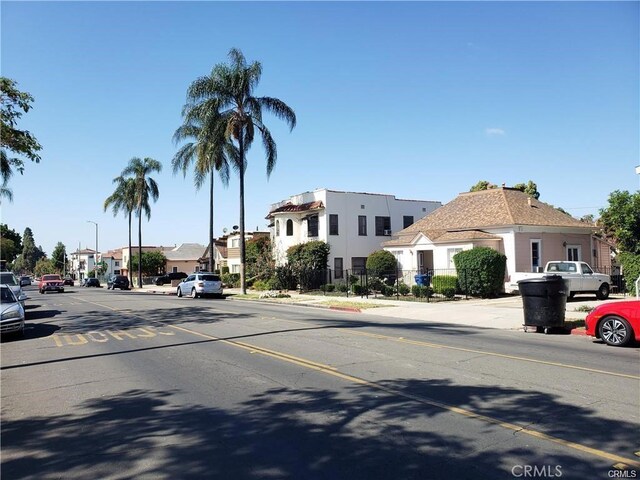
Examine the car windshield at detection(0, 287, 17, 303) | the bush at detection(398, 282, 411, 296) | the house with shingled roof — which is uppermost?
the house with shingled roof

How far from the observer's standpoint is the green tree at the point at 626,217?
24.5 meters

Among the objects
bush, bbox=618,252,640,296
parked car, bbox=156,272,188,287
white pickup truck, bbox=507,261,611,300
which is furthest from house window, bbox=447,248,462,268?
parked car, bbox=156,272,188,287

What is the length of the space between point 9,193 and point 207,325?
19.8 metres

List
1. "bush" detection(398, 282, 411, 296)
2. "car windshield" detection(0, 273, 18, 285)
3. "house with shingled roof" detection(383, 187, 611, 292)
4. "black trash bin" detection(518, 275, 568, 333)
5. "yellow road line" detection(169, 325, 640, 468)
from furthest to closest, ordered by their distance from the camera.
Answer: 1. "house with shingled roof" detection(383, 187, 611, 292)
2. "bush" detection(398, 282, 411, 296)
3. "car windshield" detection(0, 273, 18, 285)
4. "black trash bin" detection(518, 275, 568, 333)
5. "yellow road line" detection(169, 325, 640, 468)

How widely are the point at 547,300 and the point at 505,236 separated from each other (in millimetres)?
15366

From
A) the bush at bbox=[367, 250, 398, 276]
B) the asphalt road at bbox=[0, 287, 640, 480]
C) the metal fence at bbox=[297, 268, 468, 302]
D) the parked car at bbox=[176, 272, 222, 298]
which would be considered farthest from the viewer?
the bush at bbox=[367, 250, 398, 276]

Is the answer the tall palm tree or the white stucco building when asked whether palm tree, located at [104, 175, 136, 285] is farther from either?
the white stucco building

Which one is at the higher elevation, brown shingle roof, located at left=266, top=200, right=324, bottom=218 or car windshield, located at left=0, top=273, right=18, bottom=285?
brown shingle roof, located at left=266, top=200, right=324, bottom=218

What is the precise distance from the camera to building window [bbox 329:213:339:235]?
40.0 m

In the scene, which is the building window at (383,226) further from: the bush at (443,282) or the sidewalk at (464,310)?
the sidewalk at (464,310)

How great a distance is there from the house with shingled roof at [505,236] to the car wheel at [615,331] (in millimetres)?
16647

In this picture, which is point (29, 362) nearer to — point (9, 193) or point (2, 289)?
point (2, 289)

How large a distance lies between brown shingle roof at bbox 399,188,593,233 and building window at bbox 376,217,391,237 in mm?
5697

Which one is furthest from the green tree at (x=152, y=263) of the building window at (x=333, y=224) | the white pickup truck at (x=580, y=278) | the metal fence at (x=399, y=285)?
the white pickup truck at (x=580, y=278)
